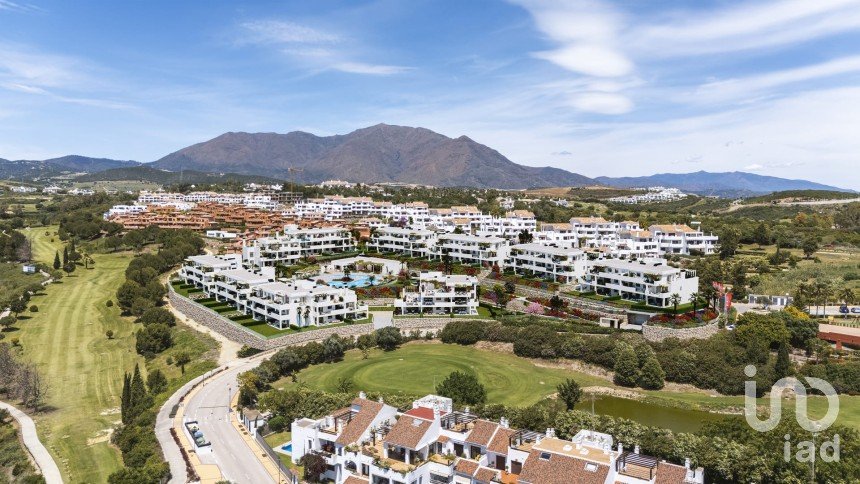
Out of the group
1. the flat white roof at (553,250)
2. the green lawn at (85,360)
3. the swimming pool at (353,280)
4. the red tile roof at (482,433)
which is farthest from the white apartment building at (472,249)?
the red tile roof at (482,433)

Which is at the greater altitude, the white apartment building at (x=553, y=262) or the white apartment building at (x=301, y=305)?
the white apartment building at (x=553, y=262)

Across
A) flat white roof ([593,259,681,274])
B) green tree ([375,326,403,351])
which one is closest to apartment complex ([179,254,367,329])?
green tree ([375,326,403,351])

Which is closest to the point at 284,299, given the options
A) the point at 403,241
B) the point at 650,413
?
the point at 650,413

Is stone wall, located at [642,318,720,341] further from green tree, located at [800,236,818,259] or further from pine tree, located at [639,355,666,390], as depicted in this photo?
green tree, located at [800,236,818,259]

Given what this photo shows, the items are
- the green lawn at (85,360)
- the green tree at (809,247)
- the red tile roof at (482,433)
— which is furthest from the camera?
the green tree at (809,247)

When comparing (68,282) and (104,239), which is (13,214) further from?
(68,282)

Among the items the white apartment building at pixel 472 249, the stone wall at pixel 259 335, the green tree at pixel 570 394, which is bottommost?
the stone wall at pixel 259 335

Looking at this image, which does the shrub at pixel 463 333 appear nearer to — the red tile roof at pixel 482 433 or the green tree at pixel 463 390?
the green tree at pixel 463 390

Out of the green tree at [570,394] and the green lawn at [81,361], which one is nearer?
the green lawn at [81,361]
